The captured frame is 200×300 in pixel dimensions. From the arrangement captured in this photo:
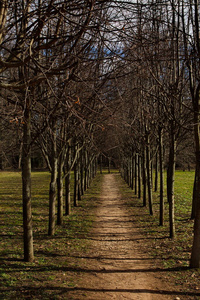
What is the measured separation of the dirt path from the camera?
17.4 ft

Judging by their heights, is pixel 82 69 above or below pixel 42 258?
above

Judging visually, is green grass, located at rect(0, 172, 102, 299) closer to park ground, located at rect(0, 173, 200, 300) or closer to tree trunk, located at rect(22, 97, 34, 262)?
park ground, located at rect(0, 173, 200, 300)

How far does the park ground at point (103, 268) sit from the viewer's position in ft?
17.4

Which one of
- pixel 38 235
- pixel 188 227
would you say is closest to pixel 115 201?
pixel 188 227

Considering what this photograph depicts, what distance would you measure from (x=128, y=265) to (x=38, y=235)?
3.69 metres

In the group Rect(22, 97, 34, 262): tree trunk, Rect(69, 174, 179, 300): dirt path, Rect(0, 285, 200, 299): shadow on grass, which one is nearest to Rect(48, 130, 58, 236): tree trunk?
Rect(69, 174, 179, 300): dirt path

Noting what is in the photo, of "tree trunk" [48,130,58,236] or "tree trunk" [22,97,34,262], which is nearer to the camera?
"tree trunk" [22,97,34,262]

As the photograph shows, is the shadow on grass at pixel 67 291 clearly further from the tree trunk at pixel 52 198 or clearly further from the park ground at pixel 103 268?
the tree trunk at pixel 52 198

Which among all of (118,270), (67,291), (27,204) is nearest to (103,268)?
(118,270)

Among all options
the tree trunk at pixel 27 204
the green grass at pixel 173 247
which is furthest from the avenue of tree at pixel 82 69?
the green grass at pixel 173 247

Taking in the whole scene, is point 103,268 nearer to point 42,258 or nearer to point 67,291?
point 67,291

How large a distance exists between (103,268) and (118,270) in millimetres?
375

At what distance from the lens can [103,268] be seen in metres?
6.59

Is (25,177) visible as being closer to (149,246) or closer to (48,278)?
(48,278)
